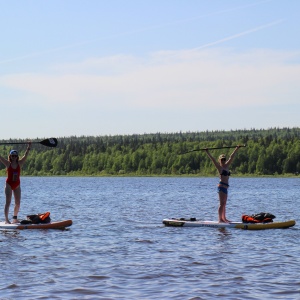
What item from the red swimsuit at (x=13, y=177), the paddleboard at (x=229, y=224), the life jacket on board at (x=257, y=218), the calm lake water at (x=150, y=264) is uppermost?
the red swimsuit at (x=13, y=177)

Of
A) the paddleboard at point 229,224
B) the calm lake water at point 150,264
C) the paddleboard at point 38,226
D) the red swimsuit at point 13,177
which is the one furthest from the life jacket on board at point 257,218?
the red swimsuit at point 13,177

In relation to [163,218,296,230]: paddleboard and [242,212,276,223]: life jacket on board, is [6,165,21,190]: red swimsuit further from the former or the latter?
[242,212,276,223]: life jacket on board

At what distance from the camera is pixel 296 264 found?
18.2 m

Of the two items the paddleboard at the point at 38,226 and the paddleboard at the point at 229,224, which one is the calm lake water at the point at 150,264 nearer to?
the paddleboard at the point at 38,226

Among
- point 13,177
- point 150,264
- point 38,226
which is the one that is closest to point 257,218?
point 38,226

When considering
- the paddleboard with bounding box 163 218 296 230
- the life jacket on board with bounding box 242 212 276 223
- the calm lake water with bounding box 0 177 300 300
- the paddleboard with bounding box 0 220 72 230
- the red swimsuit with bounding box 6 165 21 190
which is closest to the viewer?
the calm lake water with bounding box 0 177 300 300

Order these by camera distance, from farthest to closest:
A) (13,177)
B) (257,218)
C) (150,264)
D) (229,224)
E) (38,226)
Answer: (257,218), (229,224), (38,226), (13,177), (150,264)

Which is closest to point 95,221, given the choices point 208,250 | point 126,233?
point 126,233

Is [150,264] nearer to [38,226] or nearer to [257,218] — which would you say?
[38,226]

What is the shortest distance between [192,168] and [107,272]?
17880 centimetres

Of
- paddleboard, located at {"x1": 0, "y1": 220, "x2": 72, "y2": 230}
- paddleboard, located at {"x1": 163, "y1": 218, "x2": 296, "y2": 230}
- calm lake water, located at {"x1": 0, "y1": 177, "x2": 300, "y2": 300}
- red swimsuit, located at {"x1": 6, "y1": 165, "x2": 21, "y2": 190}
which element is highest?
red swimsuit, located at {"x1": 6, "y1": 165, "x2": 21, "y2": 190}

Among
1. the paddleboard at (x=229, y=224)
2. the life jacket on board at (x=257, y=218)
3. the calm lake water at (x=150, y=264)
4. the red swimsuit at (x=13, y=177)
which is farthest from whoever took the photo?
the life jacket on board at (x=257, y=218)

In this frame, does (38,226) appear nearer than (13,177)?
No

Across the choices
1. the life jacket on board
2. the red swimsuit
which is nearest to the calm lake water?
the life jacket on board
